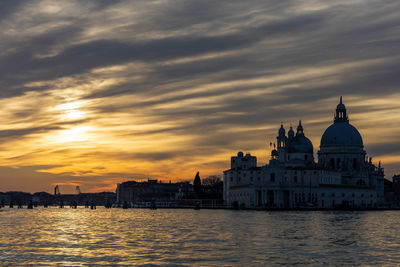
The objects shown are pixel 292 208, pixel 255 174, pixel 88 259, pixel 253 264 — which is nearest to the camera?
pixel 253 264

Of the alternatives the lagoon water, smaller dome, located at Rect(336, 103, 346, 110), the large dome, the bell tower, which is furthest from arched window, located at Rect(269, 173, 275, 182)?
the lagoon water

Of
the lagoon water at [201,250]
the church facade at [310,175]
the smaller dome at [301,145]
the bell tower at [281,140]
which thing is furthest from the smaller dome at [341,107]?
the lagoon water at [201,250]

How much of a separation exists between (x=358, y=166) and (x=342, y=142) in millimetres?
9116

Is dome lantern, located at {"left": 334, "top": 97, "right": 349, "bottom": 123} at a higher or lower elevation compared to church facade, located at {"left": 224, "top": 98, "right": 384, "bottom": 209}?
higher

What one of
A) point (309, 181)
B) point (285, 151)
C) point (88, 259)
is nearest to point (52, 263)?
point (88, 259)

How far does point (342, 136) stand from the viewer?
171 metres

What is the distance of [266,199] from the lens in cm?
15375

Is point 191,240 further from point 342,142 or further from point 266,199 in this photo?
point 342,142

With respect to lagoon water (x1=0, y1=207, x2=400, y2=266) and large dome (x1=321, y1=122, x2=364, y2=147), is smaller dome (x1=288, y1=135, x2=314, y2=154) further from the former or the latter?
lagoon water (x1=0, y1=207, x2=400, y2=266)

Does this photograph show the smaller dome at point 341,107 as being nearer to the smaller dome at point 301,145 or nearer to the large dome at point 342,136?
the large dome at point 342,136

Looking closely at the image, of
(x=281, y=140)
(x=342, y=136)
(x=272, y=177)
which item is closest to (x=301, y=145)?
(x=281, y=140)

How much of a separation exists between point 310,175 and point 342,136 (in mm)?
18050

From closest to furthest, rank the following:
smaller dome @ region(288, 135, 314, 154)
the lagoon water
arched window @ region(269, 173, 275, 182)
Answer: the lagoon water → arched window @ region(269, 173, 275, 182) → smaller dome @ region(288, 135, 314, 154)

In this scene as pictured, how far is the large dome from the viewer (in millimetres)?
171125
